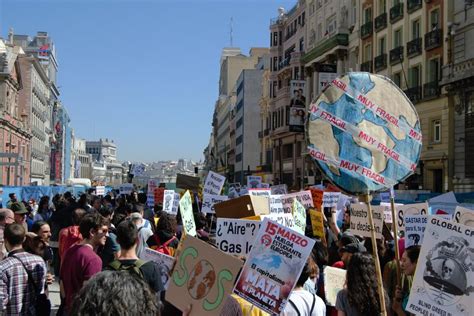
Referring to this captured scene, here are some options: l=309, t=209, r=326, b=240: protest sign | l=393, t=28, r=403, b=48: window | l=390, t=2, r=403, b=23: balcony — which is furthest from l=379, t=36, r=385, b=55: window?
l=309, t=209, r=326, b=240: protest sign

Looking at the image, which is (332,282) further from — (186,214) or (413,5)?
(413,5)

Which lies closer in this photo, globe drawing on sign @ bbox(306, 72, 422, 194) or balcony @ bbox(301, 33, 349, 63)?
globe drawing on sign @ bbox(306, 72, 422, 194)

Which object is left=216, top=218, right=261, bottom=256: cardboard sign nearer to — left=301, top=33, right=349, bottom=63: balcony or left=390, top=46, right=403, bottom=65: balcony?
left=390, top=46, right=403, bottom=65: balcony

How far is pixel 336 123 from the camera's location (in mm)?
5250

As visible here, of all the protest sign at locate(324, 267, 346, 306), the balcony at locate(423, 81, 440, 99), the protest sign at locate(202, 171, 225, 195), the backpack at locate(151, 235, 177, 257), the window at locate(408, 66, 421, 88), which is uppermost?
the window at locate(408, 66, 421, 88)

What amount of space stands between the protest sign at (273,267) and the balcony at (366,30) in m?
36.6

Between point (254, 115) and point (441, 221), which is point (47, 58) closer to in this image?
point (254, 115)

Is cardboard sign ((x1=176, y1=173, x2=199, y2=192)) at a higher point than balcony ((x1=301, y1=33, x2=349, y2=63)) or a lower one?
lower

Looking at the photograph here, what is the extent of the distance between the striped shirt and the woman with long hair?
2672 mm

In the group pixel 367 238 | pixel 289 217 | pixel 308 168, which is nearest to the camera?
pixel 289 217

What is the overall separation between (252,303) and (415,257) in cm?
201

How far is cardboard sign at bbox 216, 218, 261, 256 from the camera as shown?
5.86 meters

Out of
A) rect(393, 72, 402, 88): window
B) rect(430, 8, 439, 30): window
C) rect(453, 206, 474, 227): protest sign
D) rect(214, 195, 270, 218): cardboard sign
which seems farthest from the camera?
rect(393, 72, 402, 88): window

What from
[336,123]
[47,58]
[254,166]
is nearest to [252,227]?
[336,123]
